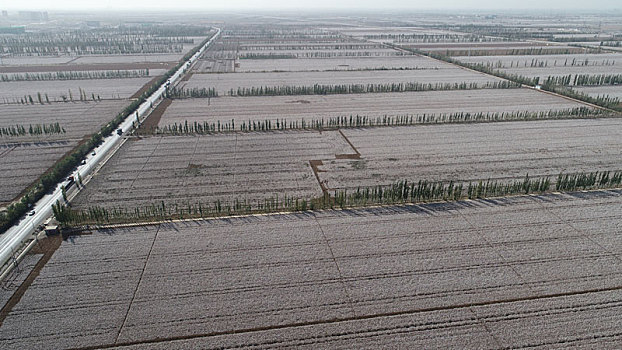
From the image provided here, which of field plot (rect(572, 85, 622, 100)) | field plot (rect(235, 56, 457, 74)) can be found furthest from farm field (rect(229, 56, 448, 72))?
field plot (rect(572, 85, 622, 100))

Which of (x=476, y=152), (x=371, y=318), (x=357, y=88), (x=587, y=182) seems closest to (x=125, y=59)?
(x=357, y=88)

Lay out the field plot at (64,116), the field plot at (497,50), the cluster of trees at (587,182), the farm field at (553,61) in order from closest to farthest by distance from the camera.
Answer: the cluster of trees at (587,182), the field plot at (64,116), the farm field at (553,61), the field plot at (497,50)

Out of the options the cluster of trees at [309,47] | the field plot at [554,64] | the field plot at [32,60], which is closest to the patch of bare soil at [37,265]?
the field plot at [554,64]

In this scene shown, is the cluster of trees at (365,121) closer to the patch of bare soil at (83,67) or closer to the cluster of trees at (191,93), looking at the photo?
the cluster of trees at (191,93)

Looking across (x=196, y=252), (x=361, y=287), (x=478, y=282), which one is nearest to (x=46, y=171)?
(x=196, y=252)

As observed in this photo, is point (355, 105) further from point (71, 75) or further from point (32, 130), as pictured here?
point (71, 75)

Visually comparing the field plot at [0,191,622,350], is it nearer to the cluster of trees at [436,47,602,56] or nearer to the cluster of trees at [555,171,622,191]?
the cluster of trees at [555,171,622,191]
